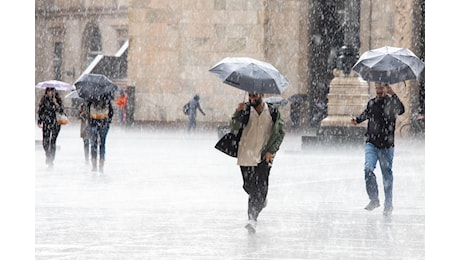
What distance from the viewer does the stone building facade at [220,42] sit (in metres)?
32.9

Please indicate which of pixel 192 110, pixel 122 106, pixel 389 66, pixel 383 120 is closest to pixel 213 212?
pixel 383 120

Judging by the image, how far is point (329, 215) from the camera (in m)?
12.9

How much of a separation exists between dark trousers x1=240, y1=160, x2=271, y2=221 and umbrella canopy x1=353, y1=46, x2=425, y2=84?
7.87ft

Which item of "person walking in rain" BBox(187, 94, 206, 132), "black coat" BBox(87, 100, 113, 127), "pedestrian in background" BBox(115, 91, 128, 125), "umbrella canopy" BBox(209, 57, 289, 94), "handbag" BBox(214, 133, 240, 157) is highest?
"umbrella canopy" BBox(209, 57, 289, 94)

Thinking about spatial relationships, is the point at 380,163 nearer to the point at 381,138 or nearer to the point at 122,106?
the point at 381,138

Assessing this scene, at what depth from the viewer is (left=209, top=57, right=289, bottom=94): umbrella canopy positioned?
11383 millimetres

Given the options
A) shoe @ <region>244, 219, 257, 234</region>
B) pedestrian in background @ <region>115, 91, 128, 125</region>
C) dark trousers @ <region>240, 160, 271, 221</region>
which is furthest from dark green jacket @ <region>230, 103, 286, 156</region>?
pedestrian in background @ <region>115, 91, 128, 125</region>

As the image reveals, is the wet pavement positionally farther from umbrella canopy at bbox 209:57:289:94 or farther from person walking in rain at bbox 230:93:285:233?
umbrella canopy at bbox 209:57:289:94

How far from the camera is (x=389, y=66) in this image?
1348 centimetres

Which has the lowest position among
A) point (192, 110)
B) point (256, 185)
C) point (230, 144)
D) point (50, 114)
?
point (192, 110)

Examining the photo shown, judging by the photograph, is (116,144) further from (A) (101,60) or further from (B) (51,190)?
(A) (101,60)

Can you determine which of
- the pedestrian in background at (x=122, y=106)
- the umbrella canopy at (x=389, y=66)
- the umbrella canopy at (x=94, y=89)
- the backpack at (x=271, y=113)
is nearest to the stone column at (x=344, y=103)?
the umbrella canopy at (x=94, y=89)

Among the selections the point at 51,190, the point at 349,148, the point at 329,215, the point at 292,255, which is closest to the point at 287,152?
the point at 349,148

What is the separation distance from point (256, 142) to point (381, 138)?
2159mm
